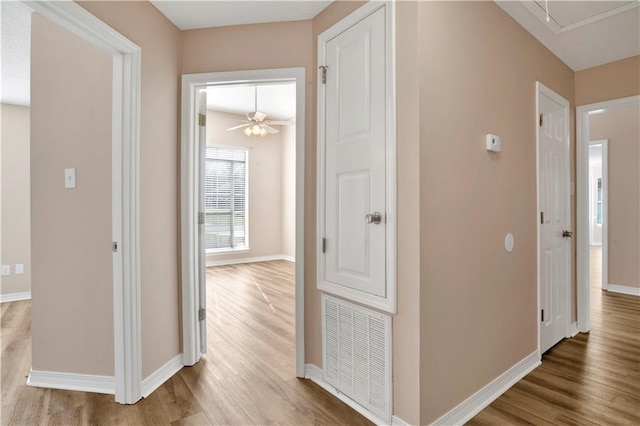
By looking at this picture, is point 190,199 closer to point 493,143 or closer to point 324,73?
point 324,73

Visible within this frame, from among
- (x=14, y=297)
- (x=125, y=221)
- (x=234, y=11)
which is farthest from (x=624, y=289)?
(x=14, y=297)

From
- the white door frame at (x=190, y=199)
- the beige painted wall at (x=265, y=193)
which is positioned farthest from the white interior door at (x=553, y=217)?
the beige painted wall at (x=265, y=193)

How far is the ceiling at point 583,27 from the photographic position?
7.34 ft

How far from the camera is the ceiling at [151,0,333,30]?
2168 mm

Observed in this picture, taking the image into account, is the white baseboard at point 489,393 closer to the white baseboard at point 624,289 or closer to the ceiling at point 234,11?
the ceiling at point 234,11

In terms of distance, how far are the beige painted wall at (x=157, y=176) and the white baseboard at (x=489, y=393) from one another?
182cm

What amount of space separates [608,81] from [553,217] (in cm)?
143

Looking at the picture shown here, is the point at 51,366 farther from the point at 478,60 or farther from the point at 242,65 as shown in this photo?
the point at 478,60

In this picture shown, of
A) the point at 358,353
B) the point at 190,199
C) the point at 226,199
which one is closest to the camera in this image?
the point at 358,353

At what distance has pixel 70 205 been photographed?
219cm

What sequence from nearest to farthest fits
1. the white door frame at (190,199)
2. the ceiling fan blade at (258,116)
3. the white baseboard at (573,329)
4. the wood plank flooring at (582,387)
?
the wood plank flooring at (582,387), the white door frame at (190,199), the white baseboard at (573,329), the ceiling fan blade at (258,116)

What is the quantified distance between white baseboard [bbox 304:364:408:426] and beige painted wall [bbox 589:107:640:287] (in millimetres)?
4750

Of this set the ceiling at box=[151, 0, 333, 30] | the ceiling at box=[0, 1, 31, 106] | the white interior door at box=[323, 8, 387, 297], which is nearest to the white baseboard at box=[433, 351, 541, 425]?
the white interior door at box=[323, 8, 387, 297]

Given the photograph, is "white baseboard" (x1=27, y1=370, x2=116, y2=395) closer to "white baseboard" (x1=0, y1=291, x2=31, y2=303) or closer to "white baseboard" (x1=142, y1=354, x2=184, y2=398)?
"white baseboard" (x1=142, y1=354, x2=184, y2=398)
